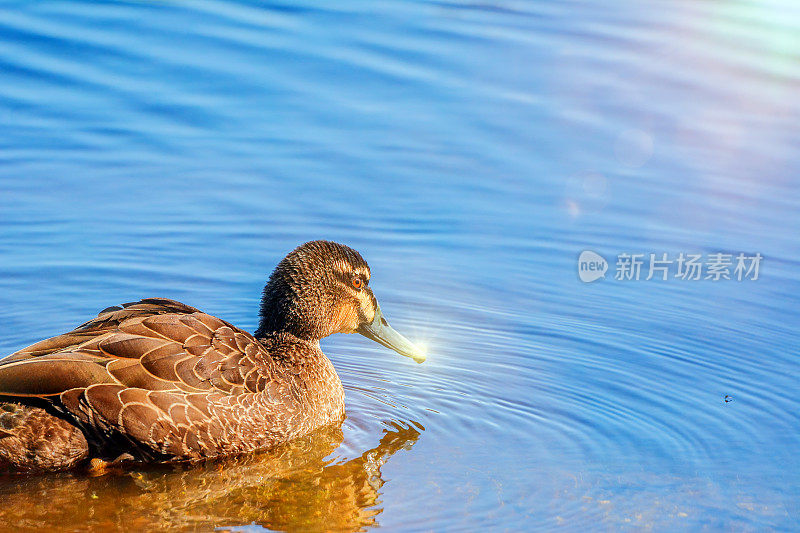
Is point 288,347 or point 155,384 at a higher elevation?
point 288,347

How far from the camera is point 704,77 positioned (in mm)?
14578

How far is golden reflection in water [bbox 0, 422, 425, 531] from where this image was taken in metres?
6.33

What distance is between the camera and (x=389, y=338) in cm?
859

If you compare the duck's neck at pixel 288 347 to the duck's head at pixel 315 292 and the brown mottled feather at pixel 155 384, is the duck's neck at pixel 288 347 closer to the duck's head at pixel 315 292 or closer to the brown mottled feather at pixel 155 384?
the duck's head at pixel 315 292

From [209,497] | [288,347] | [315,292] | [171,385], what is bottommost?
[209,497]

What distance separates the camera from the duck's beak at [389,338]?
28.0 feet

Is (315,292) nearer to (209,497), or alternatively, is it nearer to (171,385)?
(171,385)

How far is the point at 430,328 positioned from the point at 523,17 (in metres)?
8.80

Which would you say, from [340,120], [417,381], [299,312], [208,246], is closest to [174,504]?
[299,312]

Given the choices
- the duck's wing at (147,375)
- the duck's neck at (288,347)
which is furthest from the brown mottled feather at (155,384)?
the duck's neck at (288,347)

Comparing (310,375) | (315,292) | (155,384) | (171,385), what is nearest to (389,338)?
(315,292)

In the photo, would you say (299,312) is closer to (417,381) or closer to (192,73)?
(417,381)

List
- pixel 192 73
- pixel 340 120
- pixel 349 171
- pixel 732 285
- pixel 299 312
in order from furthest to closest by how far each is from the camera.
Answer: pixel 192 73, pixel 340 120, pixel 349 171, pixel 732 285, pixel 299 312

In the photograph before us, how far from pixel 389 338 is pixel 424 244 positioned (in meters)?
2.29
